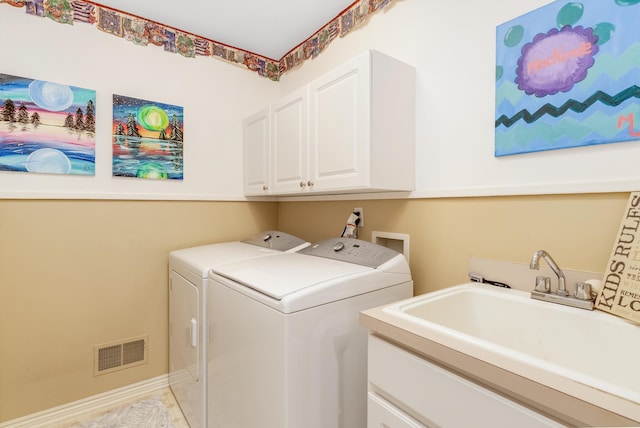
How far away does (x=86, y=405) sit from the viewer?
1.94 m

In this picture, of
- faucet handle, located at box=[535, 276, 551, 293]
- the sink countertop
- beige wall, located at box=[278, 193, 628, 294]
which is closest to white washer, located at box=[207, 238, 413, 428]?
beige wall, located at box=[278, 193, 628, 294]

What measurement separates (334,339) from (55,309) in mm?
1813

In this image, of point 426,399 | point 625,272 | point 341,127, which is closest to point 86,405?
point 426,399

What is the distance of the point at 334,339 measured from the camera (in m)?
1.18

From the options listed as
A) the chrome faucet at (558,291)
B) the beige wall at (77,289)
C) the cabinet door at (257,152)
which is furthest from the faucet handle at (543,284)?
Result: the beige wall at (77,289)

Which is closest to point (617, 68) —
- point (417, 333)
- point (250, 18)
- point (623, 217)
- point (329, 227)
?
point (623, 217)

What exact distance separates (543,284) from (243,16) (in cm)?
231

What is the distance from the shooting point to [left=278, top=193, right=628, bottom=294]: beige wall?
1.07 meters

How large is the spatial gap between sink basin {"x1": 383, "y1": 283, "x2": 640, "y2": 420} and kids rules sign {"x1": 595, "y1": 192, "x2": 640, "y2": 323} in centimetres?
4

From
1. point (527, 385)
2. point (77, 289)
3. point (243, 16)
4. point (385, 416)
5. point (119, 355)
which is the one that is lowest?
point (119, 355)

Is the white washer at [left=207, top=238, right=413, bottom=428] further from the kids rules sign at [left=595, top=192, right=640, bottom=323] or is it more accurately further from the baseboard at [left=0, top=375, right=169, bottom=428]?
the baseboard at [left=0, top=375, right=169, bottom=428]

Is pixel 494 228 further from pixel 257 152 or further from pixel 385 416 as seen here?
pixel 257 152

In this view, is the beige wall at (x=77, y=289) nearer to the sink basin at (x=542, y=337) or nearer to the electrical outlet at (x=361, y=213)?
the electrical outlet at (x=361, y=213)

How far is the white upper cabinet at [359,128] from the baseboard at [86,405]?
5.71 ft
